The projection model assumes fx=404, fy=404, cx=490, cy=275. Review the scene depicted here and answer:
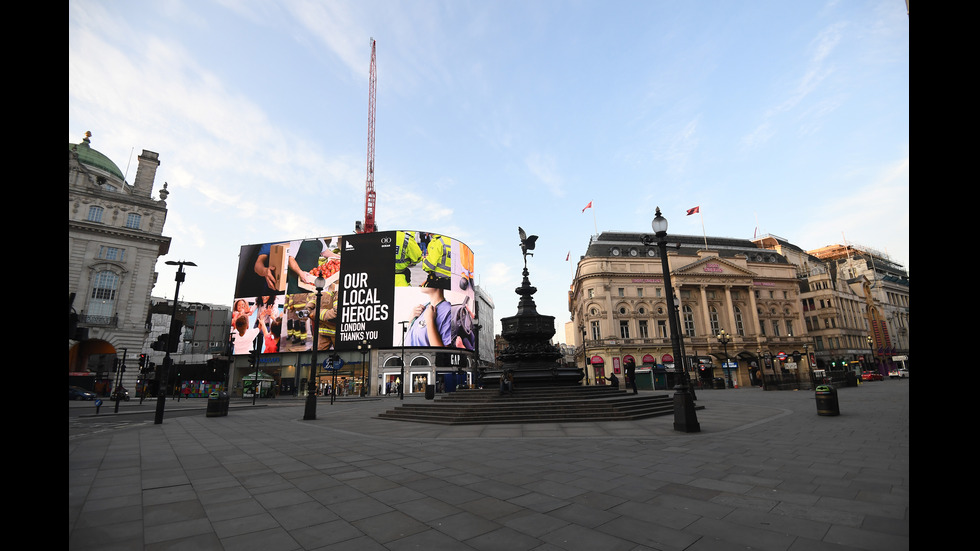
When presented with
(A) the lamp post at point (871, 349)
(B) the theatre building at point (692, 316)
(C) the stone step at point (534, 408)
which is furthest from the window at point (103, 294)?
(A) the lamp post at point (871, 349)

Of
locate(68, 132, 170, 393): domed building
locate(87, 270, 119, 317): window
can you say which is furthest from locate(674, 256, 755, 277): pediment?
locate(87, 270, 119, 317): window

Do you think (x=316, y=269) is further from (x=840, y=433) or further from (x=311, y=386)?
(x=840, y=433)

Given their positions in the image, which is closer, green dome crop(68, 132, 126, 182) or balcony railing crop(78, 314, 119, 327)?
balcony railing crop(78, 314, 119, 327)

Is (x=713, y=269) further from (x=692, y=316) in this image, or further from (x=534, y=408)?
(x=534, y=408)

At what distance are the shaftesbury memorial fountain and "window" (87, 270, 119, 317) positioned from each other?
48149mm

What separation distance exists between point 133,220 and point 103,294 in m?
9.01

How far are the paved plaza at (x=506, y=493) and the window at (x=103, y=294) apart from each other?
45.4 metres

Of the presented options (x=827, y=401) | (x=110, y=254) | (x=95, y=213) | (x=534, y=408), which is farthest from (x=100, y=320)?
(x=827, y=401)

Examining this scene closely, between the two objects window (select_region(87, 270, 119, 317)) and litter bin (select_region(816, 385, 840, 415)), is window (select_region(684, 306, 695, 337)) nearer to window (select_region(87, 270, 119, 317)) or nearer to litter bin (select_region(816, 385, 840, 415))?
litter bin (select_region(816, 385, 840, 415))

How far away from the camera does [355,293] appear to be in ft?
197

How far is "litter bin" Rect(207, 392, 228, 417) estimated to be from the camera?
1959 centimetres

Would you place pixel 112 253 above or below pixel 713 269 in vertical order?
above
